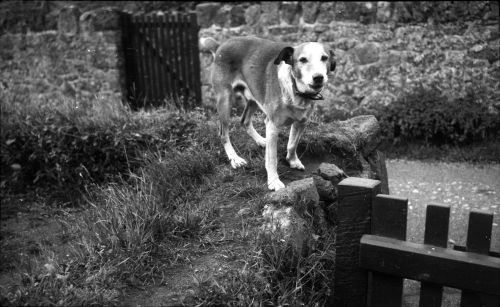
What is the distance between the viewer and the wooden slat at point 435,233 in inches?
97.0

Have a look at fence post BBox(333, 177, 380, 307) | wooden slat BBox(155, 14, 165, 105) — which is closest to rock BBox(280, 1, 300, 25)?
wooden slat BBox(155, 14, 165, 105)

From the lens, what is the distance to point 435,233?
2.52 m

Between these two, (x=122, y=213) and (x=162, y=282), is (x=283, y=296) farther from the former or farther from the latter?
(x=122, y=213)

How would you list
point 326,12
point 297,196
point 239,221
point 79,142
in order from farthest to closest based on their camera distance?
point 326,12 → point 79,142 → point 239,221 → point 297,196

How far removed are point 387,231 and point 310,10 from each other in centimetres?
594

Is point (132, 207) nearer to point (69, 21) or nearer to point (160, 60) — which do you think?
point (160, 60)

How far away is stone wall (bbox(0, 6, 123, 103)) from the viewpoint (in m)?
9.18

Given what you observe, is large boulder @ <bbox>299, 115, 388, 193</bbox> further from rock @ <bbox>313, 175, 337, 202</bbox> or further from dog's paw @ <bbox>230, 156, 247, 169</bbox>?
dog's paw @ <bbox>230, 156, 247, 169</bbox>

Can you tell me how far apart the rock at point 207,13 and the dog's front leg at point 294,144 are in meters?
5.19

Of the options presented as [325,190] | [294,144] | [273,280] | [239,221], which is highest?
[294,144]

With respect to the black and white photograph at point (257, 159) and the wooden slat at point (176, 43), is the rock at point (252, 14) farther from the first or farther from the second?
Answer: the wooden slat at point (176, 43)

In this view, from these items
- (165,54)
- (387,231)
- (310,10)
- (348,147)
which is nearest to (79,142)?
(348,147)

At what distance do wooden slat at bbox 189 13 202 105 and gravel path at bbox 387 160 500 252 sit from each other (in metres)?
4.06

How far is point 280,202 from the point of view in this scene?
340cm
